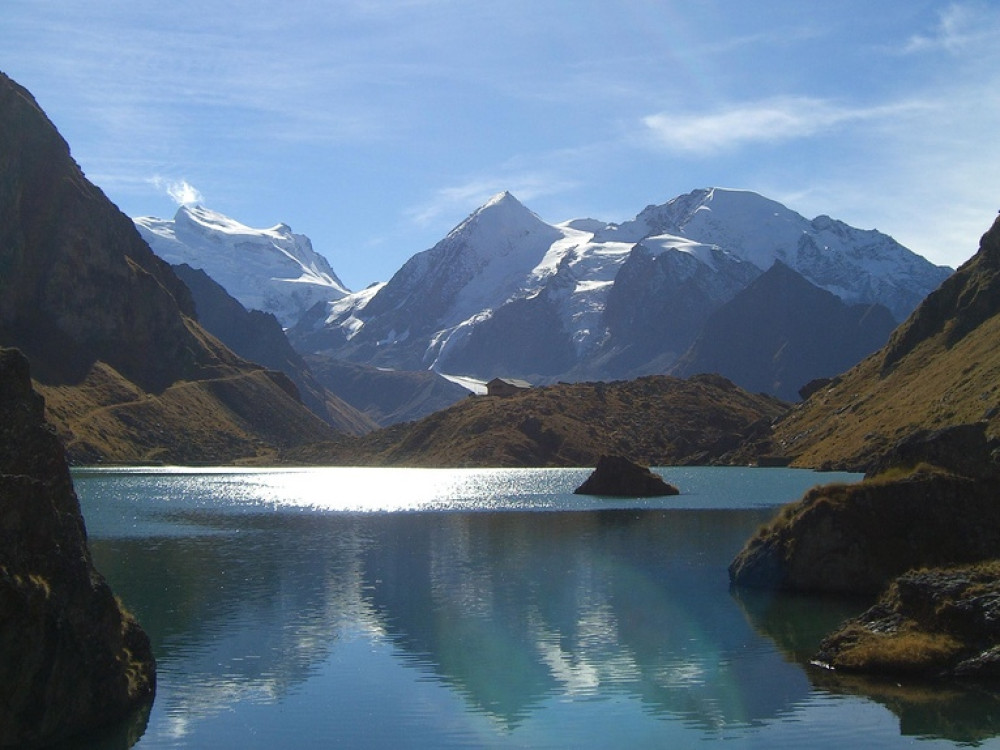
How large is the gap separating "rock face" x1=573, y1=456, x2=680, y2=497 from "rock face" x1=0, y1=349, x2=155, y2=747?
109219 millimetres

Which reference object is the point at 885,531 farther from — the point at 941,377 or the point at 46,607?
the point at 941,377

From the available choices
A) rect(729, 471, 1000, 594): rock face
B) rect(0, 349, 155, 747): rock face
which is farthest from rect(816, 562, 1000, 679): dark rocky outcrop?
rect(0, 349, 155, 747): rock face

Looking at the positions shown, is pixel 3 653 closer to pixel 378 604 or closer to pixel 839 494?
pixel 378 604

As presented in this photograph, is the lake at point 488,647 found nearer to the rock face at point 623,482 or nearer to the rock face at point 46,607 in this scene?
the rock face at point 46,607

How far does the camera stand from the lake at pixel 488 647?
105 feet

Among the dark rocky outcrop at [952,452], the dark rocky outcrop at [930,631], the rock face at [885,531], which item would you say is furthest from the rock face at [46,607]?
the dark rocky outcrop at [952,452]

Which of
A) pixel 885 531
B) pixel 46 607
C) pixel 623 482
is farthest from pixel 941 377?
pixel 46 607

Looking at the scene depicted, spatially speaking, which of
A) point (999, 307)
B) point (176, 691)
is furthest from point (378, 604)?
point (999, 307)

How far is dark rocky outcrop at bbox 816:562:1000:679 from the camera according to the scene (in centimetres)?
3553

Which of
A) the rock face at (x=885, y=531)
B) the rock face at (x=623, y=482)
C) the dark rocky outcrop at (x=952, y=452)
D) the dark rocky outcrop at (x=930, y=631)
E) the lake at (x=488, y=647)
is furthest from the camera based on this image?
the rock face at (x=623, y=482)

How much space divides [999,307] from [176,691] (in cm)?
16529

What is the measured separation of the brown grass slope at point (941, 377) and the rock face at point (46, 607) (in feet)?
383

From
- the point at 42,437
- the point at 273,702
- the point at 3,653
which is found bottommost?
the point at 273,702

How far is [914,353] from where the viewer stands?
19562 centimetres
